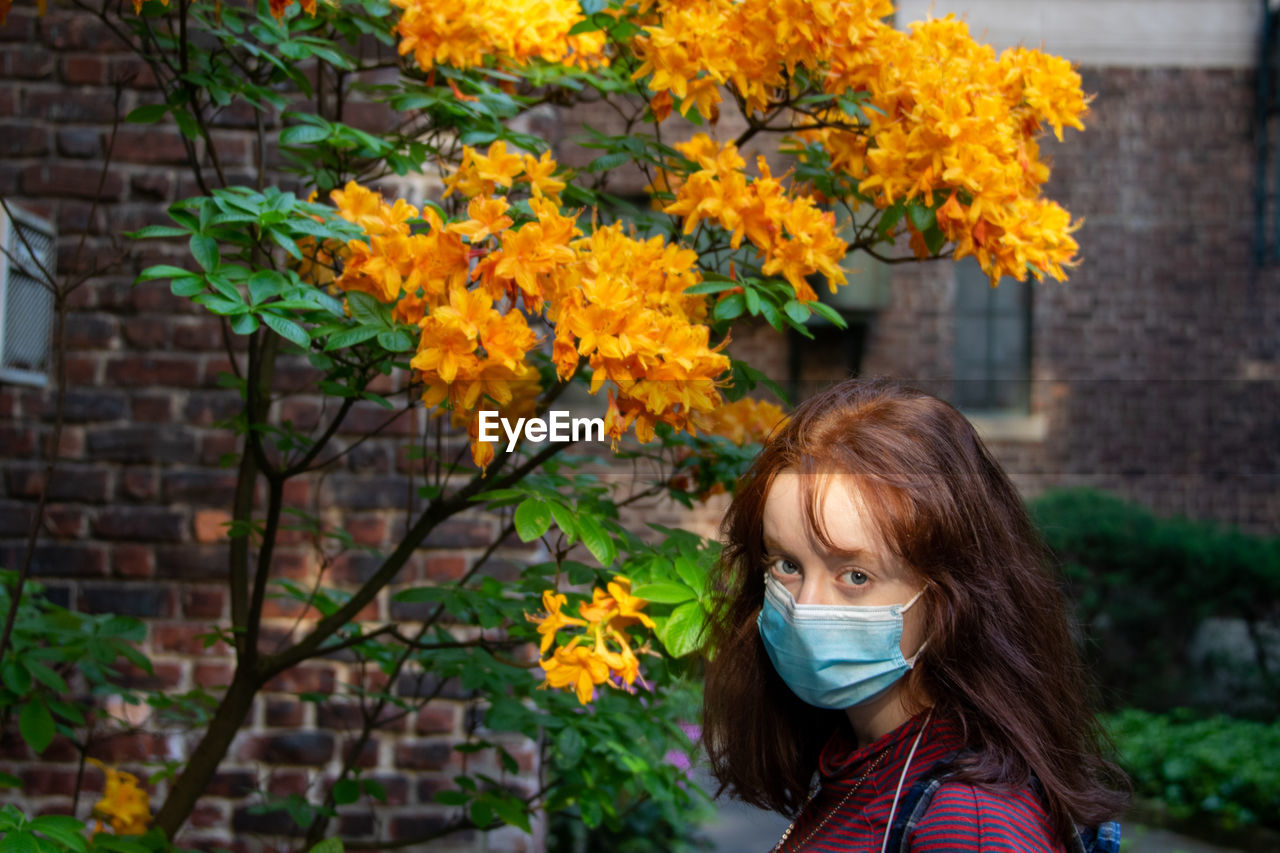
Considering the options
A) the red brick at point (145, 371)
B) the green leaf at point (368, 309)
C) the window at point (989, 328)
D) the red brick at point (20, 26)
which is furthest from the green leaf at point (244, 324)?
the window at point (989, 328)

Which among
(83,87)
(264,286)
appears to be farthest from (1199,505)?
(83,87)

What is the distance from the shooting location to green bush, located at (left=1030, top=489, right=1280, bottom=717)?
12.4ft

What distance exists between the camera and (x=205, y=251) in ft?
4.21

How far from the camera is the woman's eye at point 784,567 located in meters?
1.03

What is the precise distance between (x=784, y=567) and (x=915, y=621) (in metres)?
0.13

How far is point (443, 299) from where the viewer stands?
1.23 m

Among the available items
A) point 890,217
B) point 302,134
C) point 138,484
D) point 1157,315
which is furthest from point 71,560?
point 1157,315

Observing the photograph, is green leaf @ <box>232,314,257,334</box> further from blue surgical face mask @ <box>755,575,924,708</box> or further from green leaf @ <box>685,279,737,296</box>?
blue surgical face mask @ <box>755,575,924,708</box>

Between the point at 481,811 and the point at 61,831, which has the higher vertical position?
the point at 61,831

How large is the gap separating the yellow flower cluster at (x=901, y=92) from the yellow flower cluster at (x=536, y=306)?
0.21 metres

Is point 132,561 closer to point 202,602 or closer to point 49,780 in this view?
point 202,602

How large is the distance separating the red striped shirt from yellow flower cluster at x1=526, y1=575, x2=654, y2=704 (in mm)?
238

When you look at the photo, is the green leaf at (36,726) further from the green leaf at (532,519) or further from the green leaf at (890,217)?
the green leaf at (890,217)

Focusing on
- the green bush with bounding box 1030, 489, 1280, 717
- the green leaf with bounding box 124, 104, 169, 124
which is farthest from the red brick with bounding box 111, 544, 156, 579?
the green bush with bounding box 1030, 489, 1280, 717
